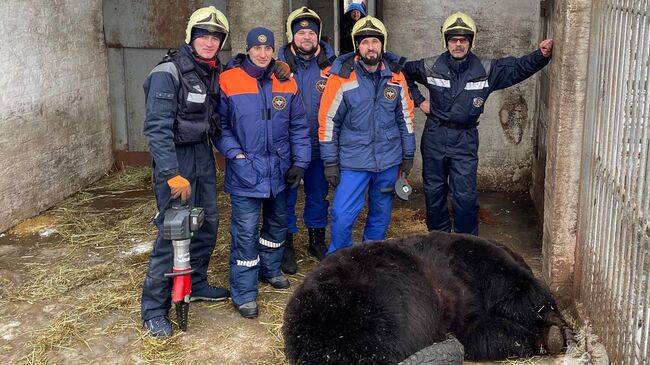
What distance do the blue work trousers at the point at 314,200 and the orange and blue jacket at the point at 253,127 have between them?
0.91m

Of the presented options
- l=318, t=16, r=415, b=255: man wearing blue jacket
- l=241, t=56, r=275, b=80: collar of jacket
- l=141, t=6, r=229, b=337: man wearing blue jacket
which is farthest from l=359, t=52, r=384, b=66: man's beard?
l=141, t=6, r=229, b=337: man wearing blue jacket

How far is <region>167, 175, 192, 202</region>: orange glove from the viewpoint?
4.40 m

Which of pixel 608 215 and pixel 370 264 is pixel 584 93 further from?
pixel 370 264

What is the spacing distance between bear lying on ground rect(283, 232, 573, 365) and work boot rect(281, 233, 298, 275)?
1.64m

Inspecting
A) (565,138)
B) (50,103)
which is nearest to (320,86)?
(565,138)

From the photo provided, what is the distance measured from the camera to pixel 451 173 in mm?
5770

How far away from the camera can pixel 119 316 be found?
4910 millimetres

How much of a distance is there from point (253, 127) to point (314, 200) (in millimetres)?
1305

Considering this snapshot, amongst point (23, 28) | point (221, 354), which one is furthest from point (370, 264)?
point (23, 28)

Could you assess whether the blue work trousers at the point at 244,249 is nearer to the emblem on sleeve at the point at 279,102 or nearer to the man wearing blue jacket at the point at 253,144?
the man wearing blue jacket at the point at 253,144

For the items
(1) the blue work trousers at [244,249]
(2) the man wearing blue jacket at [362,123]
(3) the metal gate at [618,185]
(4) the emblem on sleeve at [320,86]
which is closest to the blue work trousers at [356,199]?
(2) the man wearing blue jacket at [362,123]

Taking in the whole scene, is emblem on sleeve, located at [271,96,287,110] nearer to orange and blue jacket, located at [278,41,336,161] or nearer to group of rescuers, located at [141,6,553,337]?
group of rescuers, located at [141,6,553,337]

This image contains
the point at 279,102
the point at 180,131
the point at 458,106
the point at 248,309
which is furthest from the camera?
the point at 458,106

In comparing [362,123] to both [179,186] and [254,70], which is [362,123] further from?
[179,186]
